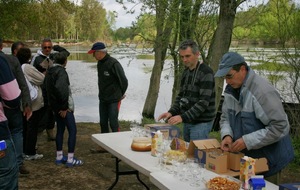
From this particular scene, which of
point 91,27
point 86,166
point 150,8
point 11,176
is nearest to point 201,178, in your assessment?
point 11,176

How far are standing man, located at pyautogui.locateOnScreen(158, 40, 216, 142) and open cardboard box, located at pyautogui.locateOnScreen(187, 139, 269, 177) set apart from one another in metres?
0.63

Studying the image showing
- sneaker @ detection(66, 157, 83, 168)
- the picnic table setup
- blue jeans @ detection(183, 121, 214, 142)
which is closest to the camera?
the picnic table setup

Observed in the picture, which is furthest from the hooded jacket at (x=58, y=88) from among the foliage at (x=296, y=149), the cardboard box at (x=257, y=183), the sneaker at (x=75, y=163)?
the foliage at (x=296, y=149)

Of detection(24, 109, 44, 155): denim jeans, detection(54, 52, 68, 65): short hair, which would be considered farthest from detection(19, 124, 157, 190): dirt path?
detection(54, 52, 68, 65): short hair

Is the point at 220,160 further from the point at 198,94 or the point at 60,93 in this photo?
the point at 60,93

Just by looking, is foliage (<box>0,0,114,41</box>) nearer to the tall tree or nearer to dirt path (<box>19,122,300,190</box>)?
the tall tree

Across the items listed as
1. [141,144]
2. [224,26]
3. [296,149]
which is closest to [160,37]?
[224,26]

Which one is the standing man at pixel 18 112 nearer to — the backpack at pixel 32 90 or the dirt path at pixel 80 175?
the dirt path at pixel 80 175

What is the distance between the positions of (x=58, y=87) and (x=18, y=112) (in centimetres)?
128

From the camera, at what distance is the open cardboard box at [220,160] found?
228cm

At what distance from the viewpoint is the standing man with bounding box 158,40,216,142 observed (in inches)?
127

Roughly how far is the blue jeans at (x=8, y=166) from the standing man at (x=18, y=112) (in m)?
0.30

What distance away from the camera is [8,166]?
2.28 m

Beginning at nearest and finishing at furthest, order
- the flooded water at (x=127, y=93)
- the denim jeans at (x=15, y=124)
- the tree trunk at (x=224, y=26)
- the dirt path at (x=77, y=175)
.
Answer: the denim jeans at (x=15, y=124) < the dirt path at (x=77, y=175) < the tree trunk at (x=224, y=26) < the flooded water at (x=127, y=93)
